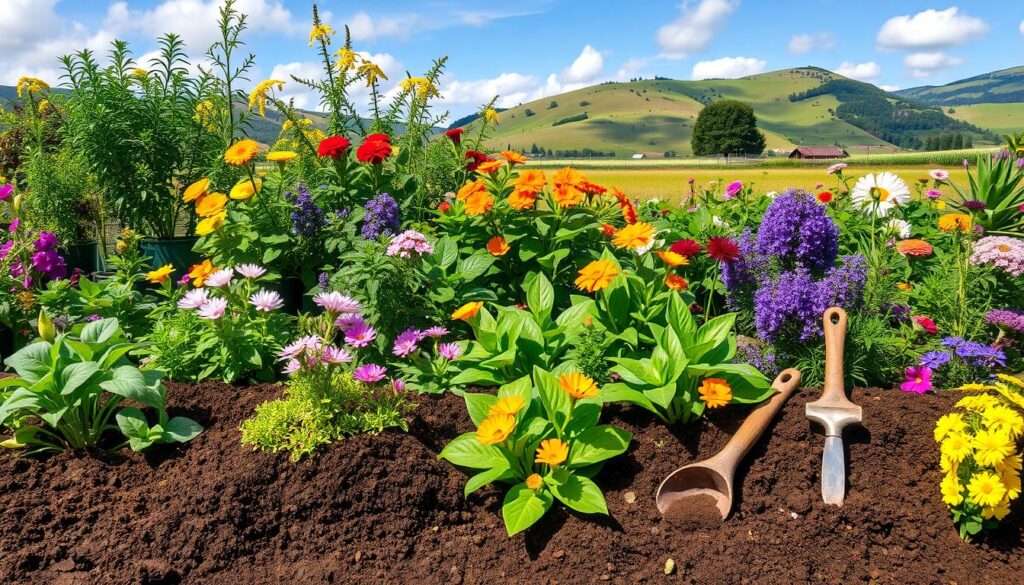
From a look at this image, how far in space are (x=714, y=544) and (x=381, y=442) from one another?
1191 mm

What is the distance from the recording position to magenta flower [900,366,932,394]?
9.34 ft

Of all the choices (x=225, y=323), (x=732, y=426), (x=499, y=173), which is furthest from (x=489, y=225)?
(x=732, y=426)

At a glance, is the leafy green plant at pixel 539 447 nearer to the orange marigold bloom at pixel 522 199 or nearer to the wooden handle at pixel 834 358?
the wooden handle at pixel 834 358

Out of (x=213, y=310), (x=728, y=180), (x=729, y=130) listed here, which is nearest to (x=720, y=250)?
(x=213, y=310)

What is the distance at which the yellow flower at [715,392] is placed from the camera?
2.34 metres

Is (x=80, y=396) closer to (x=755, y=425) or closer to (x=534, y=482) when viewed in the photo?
(x=534, y=482)

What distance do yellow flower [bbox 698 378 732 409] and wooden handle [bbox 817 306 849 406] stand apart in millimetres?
404

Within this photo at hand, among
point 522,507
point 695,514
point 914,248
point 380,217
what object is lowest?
point 695,514

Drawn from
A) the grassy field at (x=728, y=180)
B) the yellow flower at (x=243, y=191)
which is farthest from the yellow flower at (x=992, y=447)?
the grassy field at (x=728, y=180)

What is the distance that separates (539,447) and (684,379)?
63 cm

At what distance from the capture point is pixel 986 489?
2.03 meters

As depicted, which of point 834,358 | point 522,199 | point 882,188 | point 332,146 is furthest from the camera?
point 882,188

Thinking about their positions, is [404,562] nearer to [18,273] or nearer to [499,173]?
[499,173]

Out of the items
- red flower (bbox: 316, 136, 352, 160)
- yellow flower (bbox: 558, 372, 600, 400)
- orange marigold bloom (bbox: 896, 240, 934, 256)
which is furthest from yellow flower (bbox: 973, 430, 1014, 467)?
red flower (bbox: 316, 136, 352, 160)
